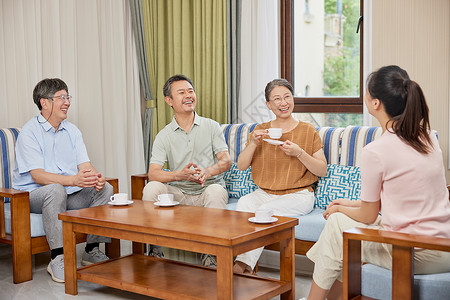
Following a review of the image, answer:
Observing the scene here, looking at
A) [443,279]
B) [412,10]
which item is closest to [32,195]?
[443,279]

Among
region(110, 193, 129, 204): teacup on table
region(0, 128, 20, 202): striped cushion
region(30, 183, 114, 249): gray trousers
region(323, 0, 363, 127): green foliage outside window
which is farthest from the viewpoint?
region(323, 0, 363, 127): green foliage outside window

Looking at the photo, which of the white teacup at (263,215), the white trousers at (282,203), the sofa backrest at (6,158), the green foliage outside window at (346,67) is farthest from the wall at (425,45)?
the sofa backrest at (6,158)

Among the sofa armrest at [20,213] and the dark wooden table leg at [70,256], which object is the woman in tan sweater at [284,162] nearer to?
the dark wooden table leg at [70,256]

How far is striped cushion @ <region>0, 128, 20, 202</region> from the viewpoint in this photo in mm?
3787

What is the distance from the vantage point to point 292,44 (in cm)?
445

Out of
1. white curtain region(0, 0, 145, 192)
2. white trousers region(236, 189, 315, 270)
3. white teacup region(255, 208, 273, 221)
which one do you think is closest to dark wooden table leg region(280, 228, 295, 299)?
white teacup region(255, 208, 273, 221)

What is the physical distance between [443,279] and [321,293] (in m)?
0.45

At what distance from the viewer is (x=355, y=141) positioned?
3.40m

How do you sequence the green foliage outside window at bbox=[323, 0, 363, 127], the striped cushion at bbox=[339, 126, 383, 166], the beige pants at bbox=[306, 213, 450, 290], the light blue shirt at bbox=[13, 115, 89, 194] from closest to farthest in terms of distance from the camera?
the beige pants at bbox=[306, 213, 450, 290]
the striped cushion at bbox=[339, 126, 383, 166]
the light blue shirt at bbox=[13, 115, 89, 194]
the green foliage outside window at bbox=[323, 0, 363, 127]

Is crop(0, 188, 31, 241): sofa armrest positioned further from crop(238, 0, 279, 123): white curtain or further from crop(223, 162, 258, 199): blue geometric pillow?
crop(238, 0, 279, 123): white curtain

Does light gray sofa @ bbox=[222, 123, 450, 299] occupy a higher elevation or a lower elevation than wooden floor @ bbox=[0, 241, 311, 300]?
higher

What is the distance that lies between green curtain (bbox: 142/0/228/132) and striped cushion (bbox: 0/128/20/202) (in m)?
1.35

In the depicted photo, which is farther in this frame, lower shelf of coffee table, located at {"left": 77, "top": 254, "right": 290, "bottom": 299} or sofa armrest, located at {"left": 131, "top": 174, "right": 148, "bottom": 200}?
sofa armrest, located at {"left": 131, "top": 174, "right": 148, "bottom": 200}

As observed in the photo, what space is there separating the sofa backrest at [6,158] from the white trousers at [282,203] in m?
1.61
